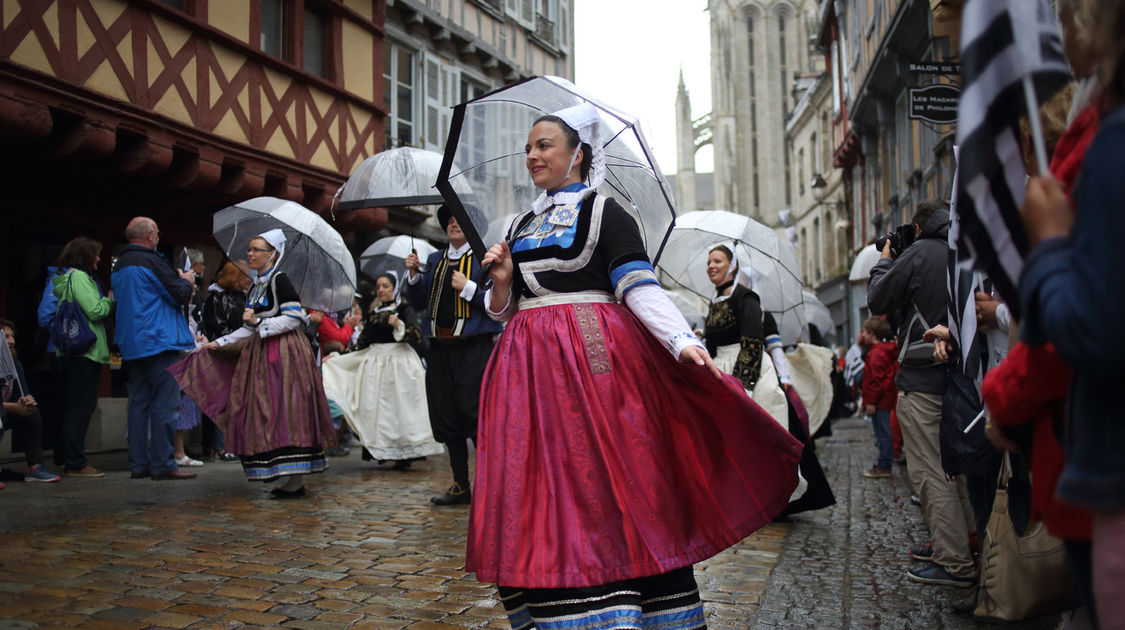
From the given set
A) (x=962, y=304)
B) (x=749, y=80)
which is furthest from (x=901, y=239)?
(x=749, y=80)

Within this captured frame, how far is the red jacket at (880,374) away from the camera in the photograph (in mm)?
9531

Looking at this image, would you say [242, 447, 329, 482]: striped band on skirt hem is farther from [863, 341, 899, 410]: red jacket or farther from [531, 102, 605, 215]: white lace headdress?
[863, 341, 899, 410]: red jacket

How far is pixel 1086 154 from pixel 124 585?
13.1 ft

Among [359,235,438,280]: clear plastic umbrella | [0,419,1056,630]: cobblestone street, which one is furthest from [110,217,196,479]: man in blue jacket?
[359,235,438,280]: clear plastic umbrella

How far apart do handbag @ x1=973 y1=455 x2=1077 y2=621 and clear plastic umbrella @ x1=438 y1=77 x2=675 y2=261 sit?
1632 millimetres

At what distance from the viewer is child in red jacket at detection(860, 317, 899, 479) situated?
921cm

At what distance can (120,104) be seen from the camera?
376 inches

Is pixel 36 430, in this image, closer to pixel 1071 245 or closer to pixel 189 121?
pixel 189 121

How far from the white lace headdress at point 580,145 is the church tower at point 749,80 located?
7608 centimetres

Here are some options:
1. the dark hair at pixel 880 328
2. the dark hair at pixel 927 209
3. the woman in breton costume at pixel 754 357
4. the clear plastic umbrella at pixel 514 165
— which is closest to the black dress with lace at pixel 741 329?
the woman in breton costume at pixel 754 357

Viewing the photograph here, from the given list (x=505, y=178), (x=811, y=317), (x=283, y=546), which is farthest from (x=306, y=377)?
(x=811, y=317)

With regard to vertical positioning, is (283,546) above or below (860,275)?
below

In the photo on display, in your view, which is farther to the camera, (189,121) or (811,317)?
(811,317)

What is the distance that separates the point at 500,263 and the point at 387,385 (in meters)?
5.72
